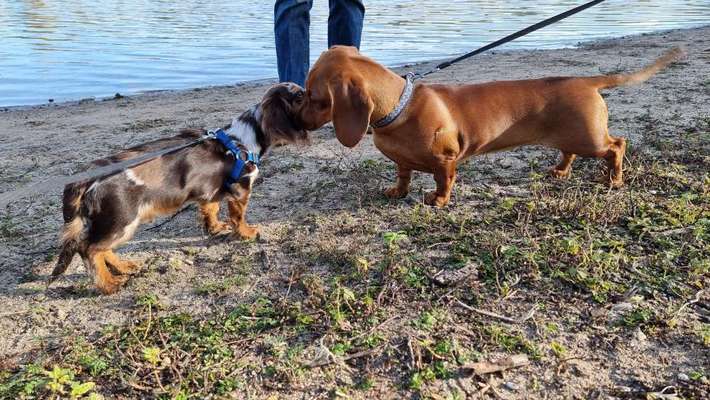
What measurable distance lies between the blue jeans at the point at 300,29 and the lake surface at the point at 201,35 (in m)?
4.88

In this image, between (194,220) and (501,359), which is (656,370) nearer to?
(501,359)

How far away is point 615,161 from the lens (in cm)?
388

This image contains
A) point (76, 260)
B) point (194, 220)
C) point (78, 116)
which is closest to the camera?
point (76, 260)

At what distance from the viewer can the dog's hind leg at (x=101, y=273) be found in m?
2.82

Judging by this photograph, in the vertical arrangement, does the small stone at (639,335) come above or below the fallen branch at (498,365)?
above

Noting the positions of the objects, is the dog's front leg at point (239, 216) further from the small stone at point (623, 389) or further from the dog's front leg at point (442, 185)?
the small stone at point (623, 389)

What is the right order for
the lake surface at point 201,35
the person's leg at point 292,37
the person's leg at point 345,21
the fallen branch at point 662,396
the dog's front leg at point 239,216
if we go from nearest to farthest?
the fallen branch at point 662,396, the dog's front leg at point 239,216, the person's leg at point 292,37, the person's leg at point 345,21, the lake surface at point 201,35

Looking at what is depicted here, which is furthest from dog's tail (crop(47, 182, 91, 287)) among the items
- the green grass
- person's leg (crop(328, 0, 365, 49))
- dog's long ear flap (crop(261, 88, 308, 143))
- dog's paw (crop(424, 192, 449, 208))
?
person's leg (crop(328, 0, 365, 49))

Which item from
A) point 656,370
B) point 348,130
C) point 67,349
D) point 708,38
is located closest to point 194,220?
point 348,130

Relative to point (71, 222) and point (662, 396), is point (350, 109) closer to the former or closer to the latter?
point (71, 222)

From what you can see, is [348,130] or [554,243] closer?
[554,243]

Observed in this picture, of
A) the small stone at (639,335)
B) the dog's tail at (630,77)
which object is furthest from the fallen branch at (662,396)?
the dog's tail at (630,77)

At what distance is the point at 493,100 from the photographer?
3.90m

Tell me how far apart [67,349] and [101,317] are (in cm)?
32
